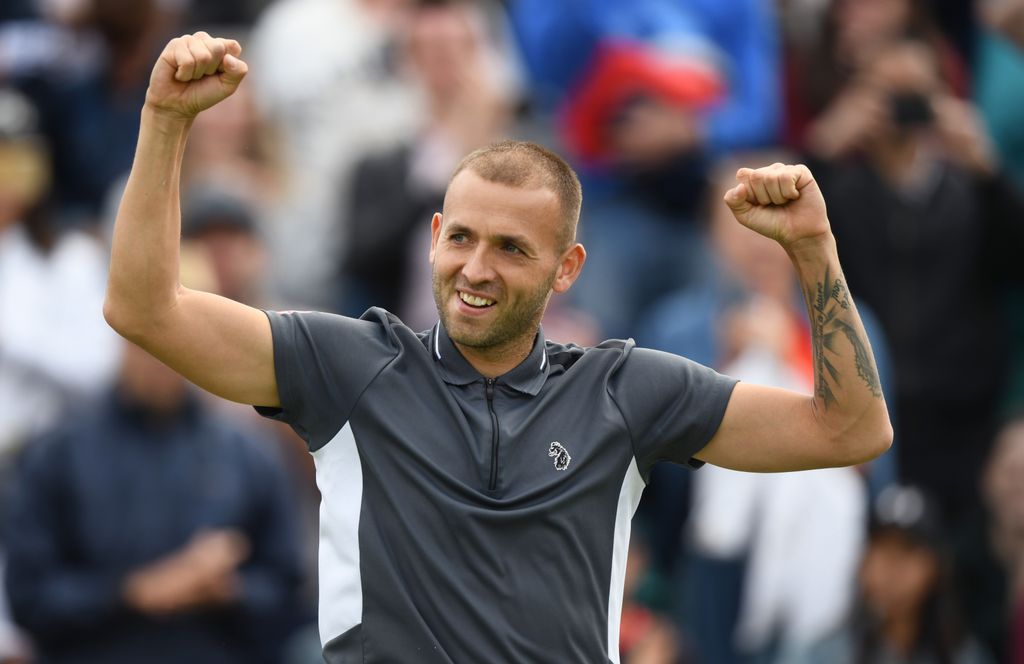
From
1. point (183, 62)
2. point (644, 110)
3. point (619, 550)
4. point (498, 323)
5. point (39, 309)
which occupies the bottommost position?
point (39, 309)

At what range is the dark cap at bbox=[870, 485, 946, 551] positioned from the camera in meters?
8.67

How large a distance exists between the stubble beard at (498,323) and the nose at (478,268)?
0.19 feet

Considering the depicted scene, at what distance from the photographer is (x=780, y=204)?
14.9 ft

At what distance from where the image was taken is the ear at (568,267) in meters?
4.67

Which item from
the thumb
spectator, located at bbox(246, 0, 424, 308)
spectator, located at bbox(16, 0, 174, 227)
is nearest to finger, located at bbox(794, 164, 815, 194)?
the thumb

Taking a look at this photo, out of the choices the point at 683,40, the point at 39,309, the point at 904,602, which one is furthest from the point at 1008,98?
the point at 39,309

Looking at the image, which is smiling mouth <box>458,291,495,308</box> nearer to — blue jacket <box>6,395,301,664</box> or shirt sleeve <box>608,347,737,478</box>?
shirt sleeve <box>608,347,737,478</box>

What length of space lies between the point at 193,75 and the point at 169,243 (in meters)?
0.37

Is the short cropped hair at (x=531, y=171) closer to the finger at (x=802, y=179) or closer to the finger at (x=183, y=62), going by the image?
the finger at (x=802, y=179)

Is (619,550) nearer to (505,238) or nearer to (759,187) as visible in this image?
(505,238)

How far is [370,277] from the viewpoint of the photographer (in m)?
9.50

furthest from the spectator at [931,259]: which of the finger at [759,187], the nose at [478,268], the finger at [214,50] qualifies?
the finger at [214,50]

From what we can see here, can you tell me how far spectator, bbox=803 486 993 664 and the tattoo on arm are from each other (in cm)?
401

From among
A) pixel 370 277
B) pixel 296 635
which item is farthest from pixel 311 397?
pixel 370 277
